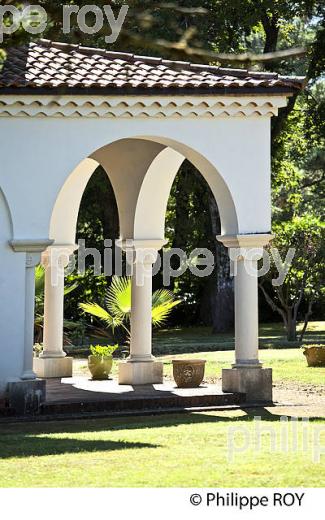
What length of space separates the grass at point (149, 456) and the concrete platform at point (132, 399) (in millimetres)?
780

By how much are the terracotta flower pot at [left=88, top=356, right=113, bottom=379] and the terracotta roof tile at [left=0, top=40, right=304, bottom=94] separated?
510cm

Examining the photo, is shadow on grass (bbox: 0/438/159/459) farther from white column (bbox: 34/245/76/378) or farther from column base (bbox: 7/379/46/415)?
white column (bbox: 34/245/76/378)

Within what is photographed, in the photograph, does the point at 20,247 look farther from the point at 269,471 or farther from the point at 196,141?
the point at 269,471

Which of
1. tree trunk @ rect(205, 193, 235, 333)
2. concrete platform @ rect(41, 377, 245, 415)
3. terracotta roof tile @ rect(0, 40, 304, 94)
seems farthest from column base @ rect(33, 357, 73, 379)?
tree trunk @ rect(205, 193, 235, 333)

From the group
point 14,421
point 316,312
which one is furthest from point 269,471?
point 316,312

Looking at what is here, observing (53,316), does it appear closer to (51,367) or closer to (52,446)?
(51,367)

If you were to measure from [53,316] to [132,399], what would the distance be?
4193 millimetres

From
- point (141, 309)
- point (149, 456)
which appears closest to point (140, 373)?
point (141, 309)

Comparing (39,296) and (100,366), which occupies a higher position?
(39,296)

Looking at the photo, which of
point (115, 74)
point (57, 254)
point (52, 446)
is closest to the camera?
point (52, 446)

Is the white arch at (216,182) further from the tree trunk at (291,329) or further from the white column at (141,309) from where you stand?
the tree trunk at (291,329)

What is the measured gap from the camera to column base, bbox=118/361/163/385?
1852 centimetres

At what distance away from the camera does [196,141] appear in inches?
634

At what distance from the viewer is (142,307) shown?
61.8 feet
